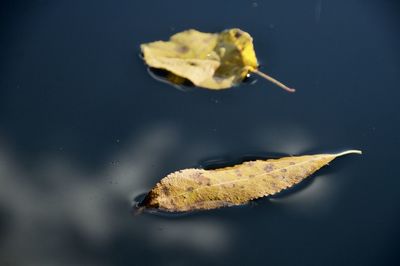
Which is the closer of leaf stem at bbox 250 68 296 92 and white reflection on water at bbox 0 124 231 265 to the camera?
white reflection on water at bbox 0 124 231 265

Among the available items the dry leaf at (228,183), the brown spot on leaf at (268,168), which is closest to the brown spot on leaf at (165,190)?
the dry leaf at (228,183)

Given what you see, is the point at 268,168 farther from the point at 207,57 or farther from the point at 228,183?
the point at 207,57

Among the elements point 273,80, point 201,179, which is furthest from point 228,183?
point 273,80

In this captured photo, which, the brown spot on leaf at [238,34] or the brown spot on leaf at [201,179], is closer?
the brown spot on leaf at [201,179]

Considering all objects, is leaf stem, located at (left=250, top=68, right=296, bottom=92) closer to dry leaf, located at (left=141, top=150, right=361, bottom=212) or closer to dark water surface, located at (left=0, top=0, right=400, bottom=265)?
dark water surface, located at (left=0, top=0, right=400, bottom=265)

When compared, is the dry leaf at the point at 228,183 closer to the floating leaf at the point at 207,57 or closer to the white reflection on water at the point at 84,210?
the white reflection on water at the point at 84,210

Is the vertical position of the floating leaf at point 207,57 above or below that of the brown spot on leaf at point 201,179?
above

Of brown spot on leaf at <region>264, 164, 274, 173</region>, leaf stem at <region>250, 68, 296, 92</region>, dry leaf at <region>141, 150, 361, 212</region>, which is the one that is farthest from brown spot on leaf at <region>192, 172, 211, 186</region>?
leaf stem at <region>250, 68, 296, 92</region>
